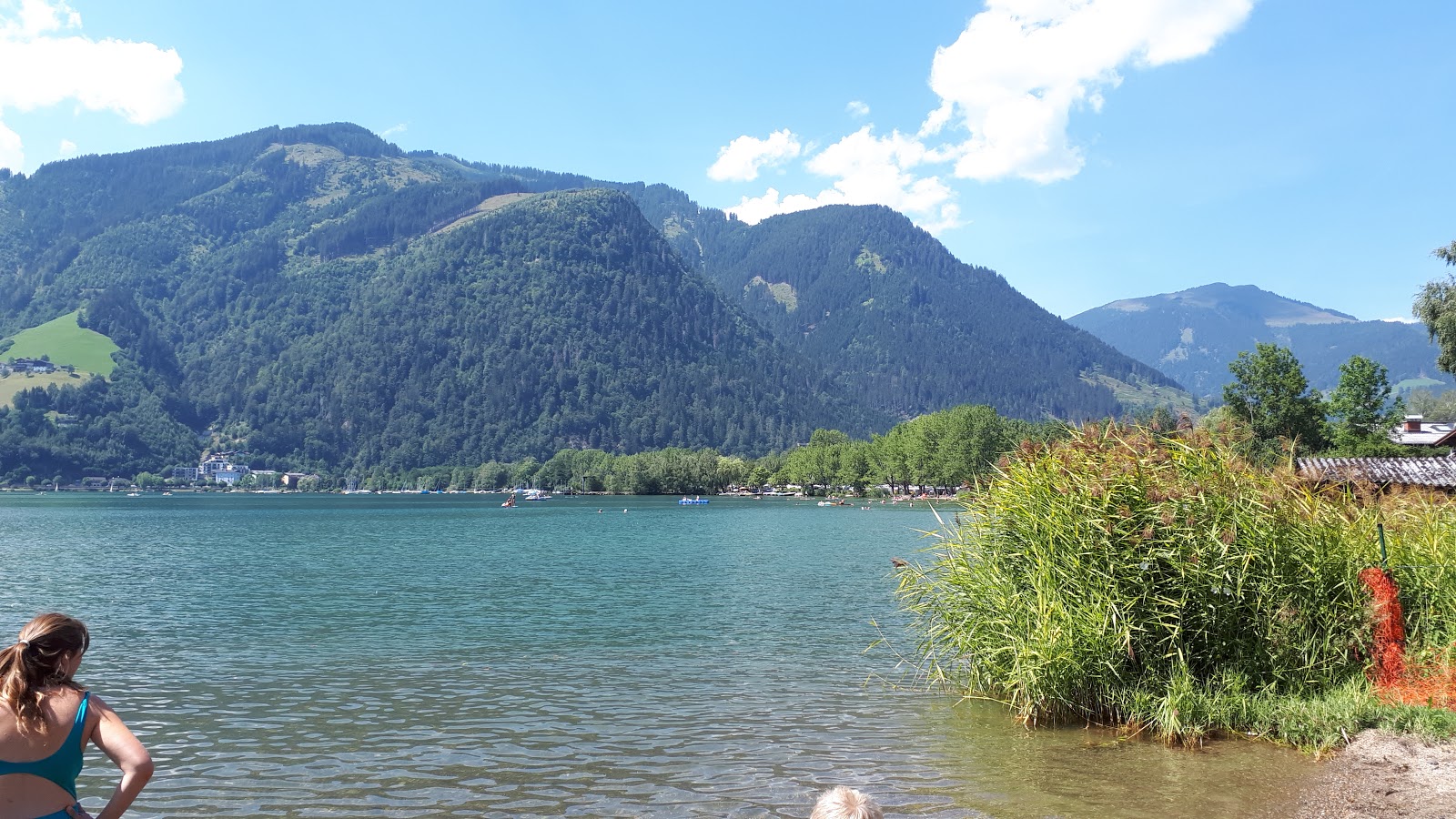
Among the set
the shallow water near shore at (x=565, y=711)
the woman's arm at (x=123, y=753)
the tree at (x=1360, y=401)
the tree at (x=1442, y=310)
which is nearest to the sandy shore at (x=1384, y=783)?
the shallow water near shore at (x=565, y=711)

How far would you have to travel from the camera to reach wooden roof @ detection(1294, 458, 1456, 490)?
94.7 feet

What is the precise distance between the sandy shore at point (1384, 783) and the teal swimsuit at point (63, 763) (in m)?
12.3

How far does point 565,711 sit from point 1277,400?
8771 cm

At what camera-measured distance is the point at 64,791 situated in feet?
18.7

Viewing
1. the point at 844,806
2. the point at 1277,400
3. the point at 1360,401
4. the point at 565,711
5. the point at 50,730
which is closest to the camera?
the point at 844,806

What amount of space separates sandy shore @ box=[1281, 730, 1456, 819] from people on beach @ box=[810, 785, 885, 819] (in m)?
8.89

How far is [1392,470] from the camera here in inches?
1205

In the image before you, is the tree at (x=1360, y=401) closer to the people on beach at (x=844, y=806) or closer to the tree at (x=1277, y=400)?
the tree at (x=1277, y=400)

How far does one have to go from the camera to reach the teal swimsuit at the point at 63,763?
5.54 meters

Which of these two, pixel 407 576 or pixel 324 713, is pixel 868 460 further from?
pixel 324 713

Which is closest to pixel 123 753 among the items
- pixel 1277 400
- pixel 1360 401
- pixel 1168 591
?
pixel 1168 591

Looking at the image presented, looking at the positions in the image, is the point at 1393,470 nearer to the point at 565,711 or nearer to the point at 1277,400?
the point at 565,711

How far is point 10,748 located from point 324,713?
13.8m

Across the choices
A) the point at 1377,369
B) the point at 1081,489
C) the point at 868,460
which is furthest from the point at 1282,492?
the point at 868,460
